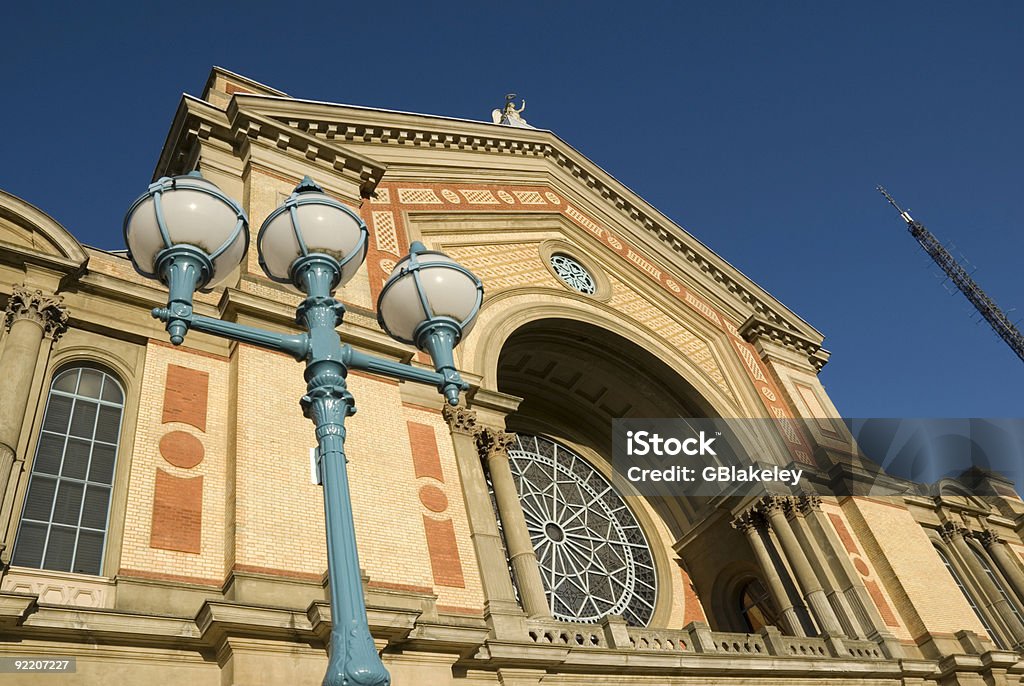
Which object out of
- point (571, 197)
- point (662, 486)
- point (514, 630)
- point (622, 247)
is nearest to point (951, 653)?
point (662, 486)

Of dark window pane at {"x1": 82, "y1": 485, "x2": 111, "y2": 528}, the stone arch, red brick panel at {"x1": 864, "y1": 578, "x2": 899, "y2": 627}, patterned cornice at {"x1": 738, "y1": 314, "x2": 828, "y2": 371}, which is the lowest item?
red brick panel at {"x1": 864, "y1": 578, "x2": 899, "y2": 627}

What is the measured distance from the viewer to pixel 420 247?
5691 mm

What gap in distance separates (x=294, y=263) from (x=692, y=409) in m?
15.8

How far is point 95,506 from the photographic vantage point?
9.49 metres

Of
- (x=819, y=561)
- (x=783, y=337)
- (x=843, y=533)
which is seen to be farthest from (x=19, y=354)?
(x=783, y=337)

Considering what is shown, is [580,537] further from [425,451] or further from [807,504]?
[425,451]

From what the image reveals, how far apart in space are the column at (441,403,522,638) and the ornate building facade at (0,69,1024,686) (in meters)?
0.04

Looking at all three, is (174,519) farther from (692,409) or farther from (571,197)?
(571,197)

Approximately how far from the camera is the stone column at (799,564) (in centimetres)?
1596

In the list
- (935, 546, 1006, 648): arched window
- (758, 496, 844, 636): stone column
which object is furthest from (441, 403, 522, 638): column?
(935, 546, 1006, 648): arched window

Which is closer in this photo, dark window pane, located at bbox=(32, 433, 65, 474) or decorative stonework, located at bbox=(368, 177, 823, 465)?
dark window pane, located at bbox=(32, 433, 65, 474)

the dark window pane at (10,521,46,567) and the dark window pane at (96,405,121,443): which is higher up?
the dark window pane at (96,405,121,443)

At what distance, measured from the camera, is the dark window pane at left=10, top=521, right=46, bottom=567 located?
8711 millimetres

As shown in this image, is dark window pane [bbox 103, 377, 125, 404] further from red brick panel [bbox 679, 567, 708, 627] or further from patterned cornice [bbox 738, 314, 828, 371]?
patterned cornice [bbox 738, 314, 828, 371]
